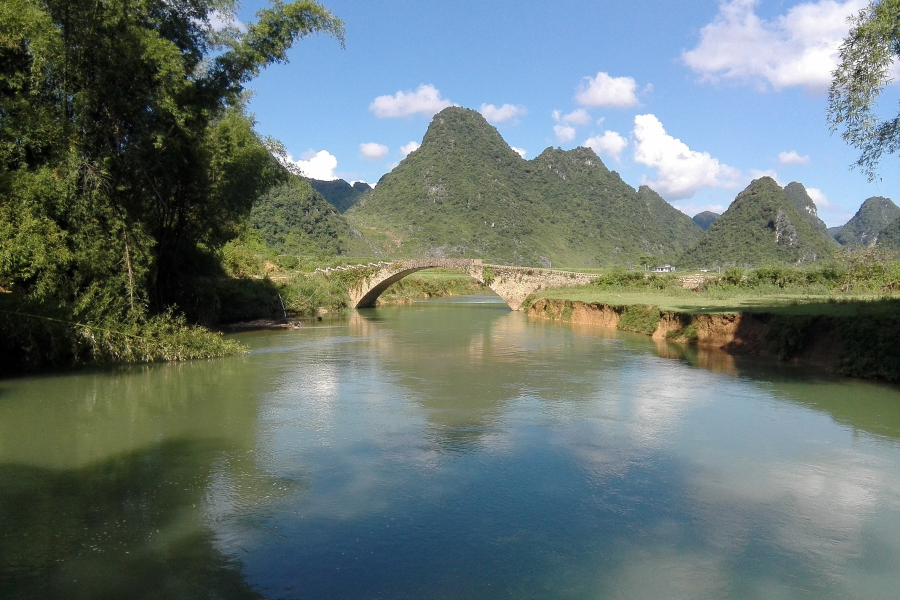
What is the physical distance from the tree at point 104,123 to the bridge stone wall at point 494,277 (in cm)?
2086

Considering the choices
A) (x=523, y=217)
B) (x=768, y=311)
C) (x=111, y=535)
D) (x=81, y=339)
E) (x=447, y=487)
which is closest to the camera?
(x=111, y=535)

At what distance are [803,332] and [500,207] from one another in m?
78.0

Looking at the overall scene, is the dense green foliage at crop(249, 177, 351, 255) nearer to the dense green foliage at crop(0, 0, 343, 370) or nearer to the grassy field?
the grassy field

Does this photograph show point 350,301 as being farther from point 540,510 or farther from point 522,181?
point 522,181

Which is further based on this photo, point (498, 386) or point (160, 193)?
point (160, 193)

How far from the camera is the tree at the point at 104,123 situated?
1224 centimetres

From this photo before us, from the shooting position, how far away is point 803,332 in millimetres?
15391

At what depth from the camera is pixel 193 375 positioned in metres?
14.0

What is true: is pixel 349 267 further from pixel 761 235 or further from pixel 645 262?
pixel 761 235

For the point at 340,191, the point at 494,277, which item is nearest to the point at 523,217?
the point at 340,191

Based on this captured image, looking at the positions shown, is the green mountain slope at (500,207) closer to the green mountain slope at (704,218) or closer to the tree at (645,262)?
the tree at (645,262)

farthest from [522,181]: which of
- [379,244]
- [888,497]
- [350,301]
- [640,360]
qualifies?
[888,497]

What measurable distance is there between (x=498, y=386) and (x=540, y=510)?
665cm

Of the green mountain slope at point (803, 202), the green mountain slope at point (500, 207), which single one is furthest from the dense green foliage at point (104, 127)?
the green mountain slope at point (803, 202)
